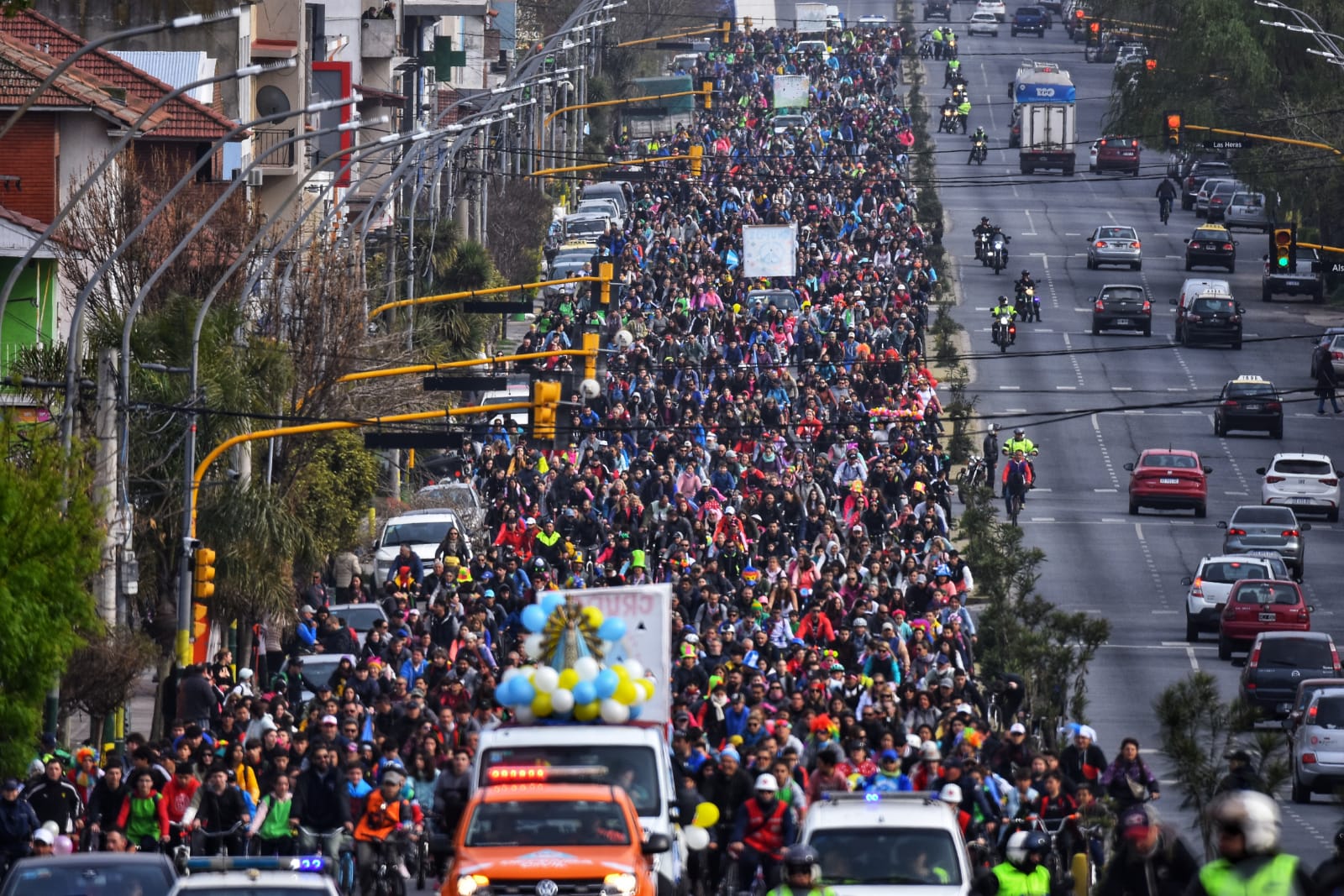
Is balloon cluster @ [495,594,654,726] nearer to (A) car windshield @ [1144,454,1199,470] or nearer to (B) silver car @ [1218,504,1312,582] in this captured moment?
(B) silver car @ [1218,504,1312,582]

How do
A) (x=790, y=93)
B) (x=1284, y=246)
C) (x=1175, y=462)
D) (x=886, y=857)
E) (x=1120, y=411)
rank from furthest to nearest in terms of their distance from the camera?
(x=790, y=93) → (x=1120, y=411) → (x=1284, y=246) → (x=1175, y=462) → (x=886, y=857)

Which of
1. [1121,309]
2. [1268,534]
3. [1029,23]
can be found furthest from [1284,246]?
[1029,23]

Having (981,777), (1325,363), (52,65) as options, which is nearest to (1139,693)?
(981,777)

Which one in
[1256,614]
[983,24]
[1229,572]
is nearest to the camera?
[1256,614]

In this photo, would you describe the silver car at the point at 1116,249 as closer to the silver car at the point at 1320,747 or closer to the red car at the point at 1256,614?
the red car at the point at 1256,614

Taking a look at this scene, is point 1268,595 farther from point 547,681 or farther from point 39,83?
point 547,681

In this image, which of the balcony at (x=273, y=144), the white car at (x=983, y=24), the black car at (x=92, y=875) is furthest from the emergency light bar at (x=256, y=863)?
the white car at (x=983, y=24)

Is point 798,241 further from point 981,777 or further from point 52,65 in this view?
point 981,777
